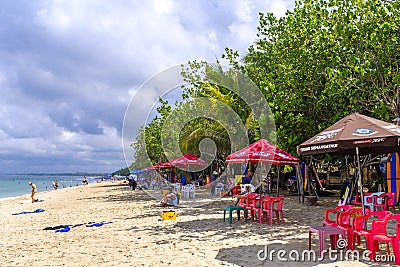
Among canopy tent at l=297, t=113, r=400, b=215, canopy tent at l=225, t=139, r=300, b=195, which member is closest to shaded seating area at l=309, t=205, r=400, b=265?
canopy tent at l=297, t=113, r=400, b=215

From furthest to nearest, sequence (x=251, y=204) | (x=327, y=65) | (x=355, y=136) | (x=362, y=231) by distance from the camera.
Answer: (x=327, y=65) < (x=251, y=204) < (x=355, y=136) < (x=362, y=231)

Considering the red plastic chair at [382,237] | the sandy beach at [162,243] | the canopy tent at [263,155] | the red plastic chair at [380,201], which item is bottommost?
the sandy beach at [162,243]

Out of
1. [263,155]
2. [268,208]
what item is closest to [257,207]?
[268,208]

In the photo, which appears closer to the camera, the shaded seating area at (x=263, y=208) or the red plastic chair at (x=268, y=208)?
the red plastic chair at (x=268, y=208)

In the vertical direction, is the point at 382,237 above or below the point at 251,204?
below

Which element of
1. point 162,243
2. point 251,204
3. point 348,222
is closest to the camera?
point 348,222

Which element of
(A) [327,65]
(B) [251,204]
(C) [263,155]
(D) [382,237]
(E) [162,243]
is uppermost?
(A) [327,65]

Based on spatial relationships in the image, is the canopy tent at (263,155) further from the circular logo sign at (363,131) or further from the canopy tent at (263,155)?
the circular logo sign at (363,131)

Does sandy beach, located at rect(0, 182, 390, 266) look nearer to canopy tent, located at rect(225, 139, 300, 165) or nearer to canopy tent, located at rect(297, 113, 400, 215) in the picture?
canopy tent, located at rect(225, 139, 300, 165)

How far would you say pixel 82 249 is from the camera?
7766 mm

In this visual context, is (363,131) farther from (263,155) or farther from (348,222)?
(263,155)

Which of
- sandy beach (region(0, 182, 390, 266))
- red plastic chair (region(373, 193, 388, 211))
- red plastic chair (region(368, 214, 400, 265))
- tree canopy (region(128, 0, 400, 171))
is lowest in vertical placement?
sandy beach (region(0, 182, 390, 266))

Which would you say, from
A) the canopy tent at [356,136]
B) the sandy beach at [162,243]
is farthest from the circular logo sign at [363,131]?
the sandy beach at [162,243]

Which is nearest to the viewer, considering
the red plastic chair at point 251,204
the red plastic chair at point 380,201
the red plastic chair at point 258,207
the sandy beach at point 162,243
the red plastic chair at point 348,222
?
the red plastic chair at point 348,222
